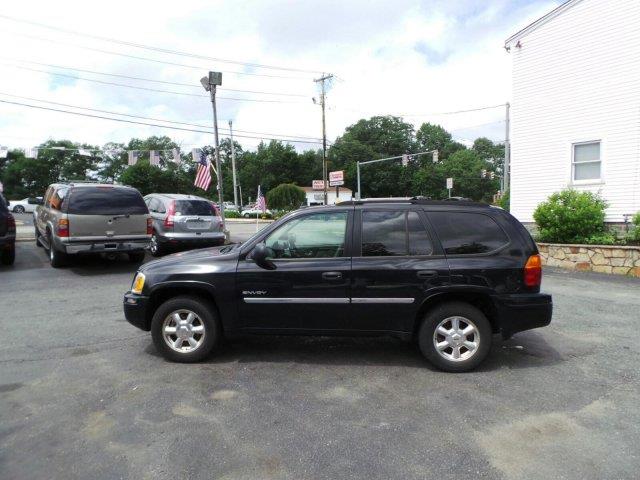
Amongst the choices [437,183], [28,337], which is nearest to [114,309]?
[28,337]

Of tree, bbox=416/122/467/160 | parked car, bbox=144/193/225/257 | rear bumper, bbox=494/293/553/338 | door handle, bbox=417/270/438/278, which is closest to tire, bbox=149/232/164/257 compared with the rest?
parked car, bbox=144/193/225/257

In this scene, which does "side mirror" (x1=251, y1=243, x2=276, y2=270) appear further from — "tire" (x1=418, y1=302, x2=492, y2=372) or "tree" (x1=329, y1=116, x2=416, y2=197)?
"tree" (x1=329, y1=116, x2=416, y2=197)

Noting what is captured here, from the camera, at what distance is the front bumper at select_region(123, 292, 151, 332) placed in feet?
15.8

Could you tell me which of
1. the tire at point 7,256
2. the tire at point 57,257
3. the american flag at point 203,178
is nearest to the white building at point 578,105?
the american flag at point 203,178

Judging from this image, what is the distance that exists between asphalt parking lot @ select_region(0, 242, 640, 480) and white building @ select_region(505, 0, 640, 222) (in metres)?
8.64

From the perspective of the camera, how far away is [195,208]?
490 inches

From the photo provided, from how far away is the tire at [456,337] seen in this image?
451 centimetres

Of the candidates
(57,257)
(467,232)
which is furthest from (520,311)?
(57,257)

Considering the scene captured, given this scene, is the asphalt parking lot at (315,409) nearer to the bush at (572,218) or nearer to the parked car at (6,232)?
the parked car at (6,232)

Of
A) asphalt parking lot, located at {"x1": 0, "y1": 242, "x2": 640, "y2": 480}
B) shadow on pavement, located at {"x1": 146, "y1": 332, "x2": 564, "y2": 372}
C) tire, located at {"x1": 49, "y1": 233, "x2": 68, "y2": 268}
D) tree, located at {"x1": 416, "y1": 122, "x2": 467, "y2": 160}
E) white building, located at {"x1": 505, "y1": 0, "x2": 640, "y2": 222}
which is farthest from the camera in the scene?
tree, located at {"x1": 416, "y1": 122, "x2": 467, "y2": 160}

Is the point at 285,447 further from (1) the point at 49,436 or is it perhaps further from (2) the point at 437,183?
(2) the point at 437,183

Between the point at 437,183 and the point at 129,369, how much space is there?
89821mm

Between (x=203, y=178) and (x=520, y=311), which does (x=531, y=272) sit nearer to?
(x=520, y=311)

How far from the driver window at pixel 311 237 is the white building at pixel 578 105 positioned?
1123 cm
